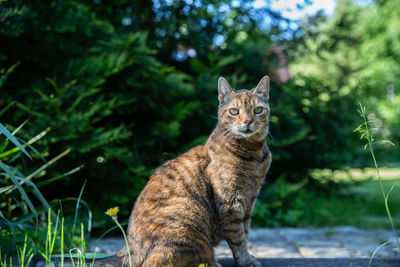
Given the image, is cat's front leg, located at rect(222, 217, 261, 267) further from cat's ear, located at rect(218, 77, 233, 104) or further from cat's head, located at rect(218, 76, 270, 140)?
cat's ear, located at rect(218, 77, 233, 104)

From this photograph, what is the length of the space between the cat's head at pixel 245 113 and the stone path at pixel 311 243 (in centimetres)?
142

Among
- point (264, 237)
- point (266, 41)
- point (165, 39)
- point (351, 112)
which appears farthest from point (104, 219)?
point (351, 112)

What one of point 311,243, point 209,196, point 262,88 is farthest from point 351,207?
point 209,196

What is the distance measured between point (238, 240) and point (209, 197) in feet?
1.06

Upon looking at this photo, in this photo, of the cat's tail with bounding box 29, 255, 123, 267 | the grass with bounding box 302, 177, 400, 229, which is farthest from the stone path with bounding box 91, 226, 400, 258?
the cat's tail with bounding box 29, 255, 123, 267

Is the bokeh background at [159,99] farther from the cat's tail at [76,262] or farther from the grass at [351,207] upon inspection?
the cat's tail at [76,262]

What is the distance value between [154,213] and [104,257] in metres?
0.46

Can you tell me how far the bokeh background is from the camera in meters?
3.77

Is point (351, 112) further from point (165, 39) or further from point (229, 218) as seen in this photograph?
point (229, 218)

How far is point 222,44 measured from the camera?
5.18 m

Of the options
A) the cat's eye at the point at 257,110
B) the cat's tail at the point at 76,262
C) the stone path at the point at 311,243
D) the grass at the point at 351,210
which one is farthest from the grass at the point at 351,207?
the cat's tail at the point at 76,262

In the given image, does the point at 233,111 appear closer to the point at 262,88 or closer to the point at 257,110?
the point at 257,110

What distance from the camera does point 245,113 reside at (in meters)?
2.50

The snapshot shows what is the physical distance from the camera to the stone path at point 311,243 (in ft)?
11.6
